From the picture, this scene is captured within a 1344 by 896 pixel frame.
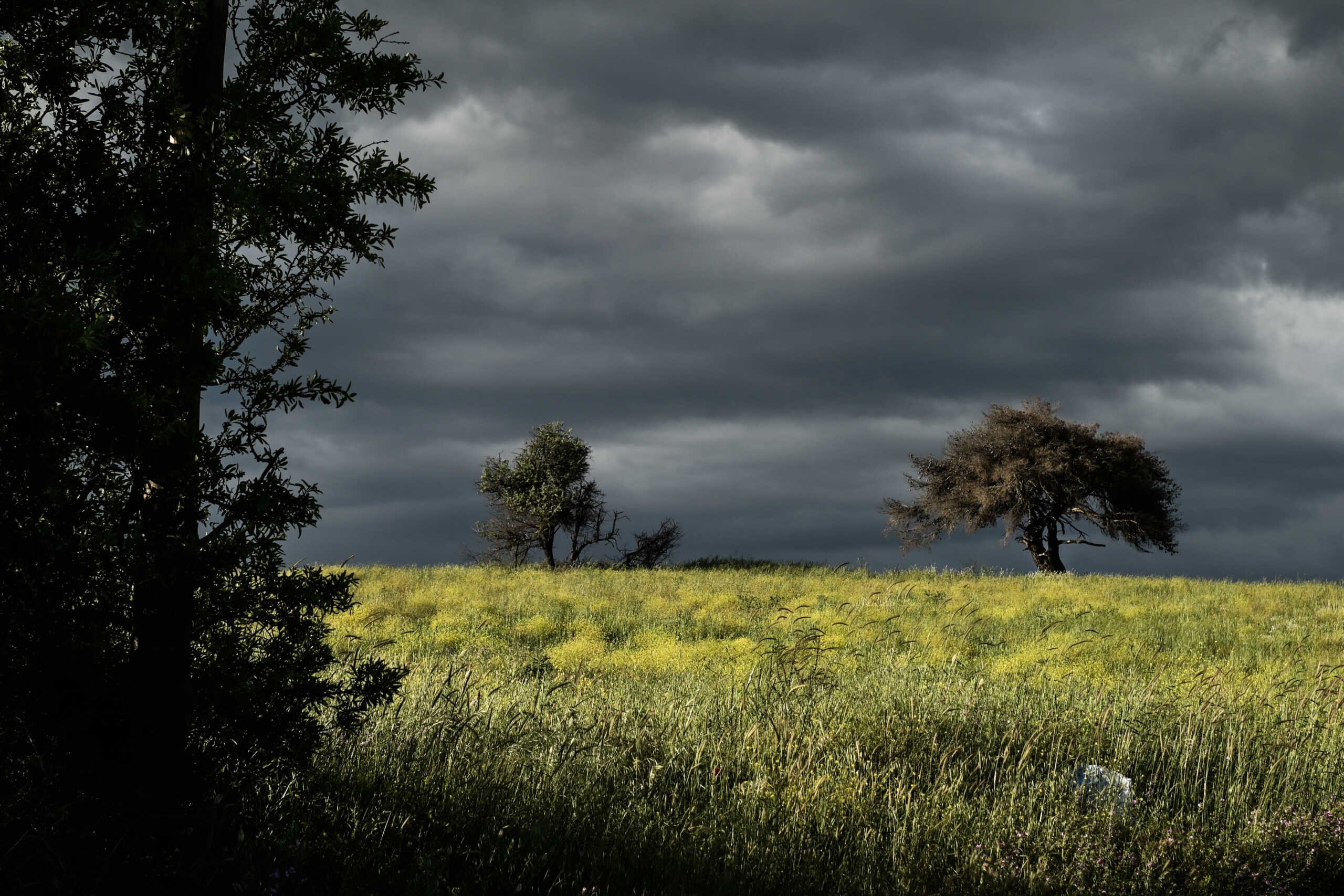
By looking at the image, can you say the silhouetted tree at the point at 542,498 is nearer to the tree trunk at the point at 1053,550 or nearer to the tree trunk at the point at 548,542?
the tree trunk at the point at 548,542

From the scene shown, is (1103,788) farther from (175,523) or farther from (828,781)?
(175,523)

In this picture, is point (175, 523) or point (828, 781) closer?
point (175, 523)

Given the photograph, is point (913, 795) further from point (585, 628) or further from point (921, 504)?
point (921, 504)

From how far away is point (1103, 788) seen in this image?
6.29m

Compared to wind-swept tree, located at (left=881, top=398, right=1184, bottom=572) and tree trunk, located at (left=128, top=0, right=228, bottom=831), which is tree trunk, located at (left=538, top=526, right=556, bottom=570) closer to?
wind-swept tree, located at (left=881, top=398, right=1184, bottom=572)

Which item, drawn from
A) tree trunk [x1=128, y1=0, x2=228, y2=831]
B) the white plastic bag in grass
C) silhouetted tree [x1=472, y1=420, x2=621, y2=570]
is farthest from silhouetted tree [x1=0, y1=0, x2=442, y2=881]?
silhouetted tree [x1=472, y1=420, x2=621, y2=570]

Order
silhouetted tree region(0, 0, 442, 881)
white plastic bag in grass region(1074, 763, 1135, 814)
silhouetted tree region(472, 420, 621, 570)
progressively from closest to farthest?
silhouetted tree region(0, 0, 442, 881) < white plastic bag in grass region(1074, 763, 1135, 814) < silhouetted tree region(472, 420, 621, 570)

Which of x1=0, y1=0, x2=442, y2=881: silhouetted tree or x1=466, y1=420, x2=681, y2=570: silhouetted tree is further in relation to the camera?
x1=466, y1=420, x2=681, y2=570: silhouetted tree

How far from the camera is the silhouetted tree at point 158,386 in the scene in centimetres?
423

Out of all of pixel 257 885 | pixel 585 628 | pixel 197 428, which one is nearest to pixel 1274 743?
pixel 257 885

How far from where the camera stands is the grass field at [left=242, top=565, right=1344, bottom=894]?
4742 millimetres

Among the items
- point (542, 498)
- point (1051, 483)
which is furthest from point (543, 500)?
point (1051, 483)

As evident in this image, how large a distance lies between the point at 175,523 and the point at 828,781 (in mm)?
4441

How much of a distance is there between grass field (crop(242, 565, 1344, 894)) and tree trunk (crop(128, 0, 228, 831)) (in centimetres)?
71
